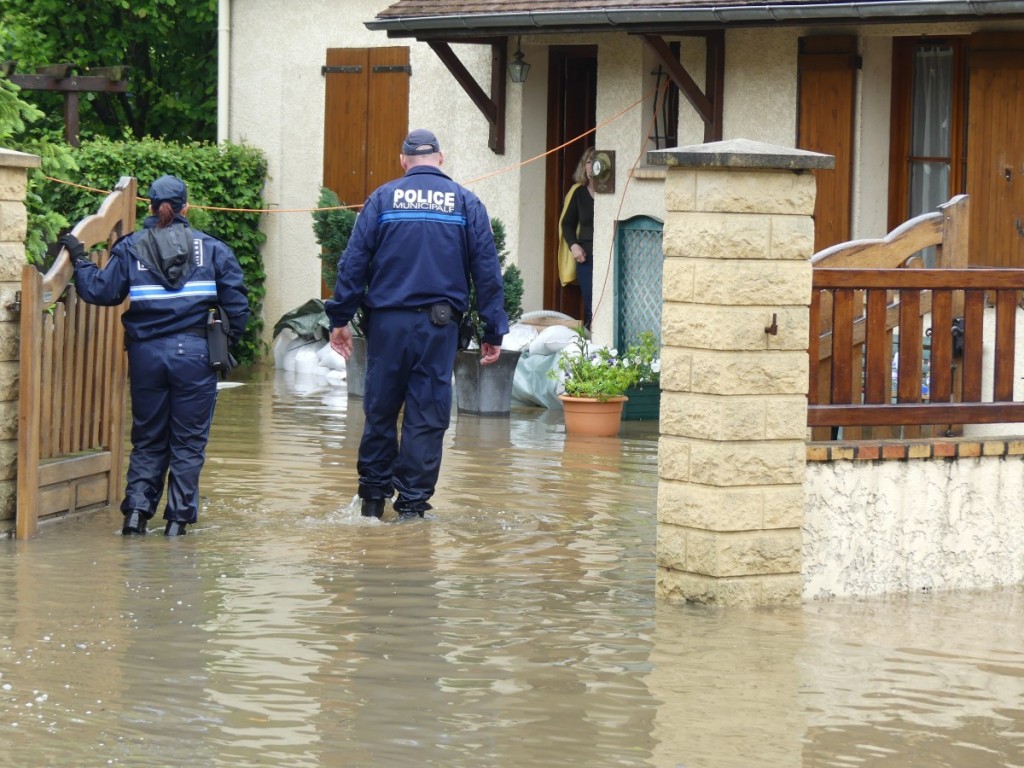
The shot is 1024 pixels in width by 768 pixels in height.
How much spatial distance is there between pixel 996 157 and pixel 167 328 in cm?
721

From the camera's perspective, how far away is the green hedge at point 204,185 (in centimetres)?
1766

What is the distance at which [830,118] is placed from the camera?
14594 mm

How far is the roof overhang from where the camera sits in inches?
513

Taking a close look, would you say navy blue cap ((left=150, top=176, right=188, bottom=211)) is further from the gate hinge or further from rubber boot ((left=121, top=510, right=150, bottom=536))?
the gate hinge

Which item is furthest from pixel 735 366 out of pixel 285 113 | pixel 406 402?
pixel 285 113

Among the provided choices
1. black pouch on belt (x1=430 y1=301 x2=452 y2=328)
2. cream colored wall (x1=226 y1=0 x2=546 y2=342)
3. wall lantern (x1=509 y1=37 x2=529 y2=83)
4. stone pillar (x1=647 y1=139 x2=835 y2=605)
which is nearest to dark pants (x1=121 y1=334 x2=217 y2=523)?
black pouch on belt (x1=430 y1=301 x2=452 y2=328)

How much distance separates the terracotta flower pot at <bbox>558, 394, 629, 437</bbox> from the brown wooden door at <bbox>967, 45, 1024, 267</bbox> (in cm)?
287

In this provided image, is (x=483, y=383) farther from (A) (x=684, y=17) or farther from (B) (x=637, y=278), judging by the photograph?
(A) (x=684, y=17)

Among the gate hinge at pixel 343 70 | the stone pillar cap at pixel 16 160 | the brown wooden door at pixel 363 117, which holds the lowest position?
the stone pillar cap at pixel 16 160

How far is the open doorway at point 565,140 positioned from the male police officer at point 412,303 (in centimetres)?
828

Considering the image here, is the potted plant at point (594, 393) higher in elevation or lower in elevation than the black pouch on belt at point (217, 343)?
lower

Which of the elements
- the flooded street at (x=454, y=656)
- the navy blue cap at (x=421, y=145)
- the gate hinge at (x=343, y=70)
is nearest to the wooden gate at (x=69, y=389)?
the flooded street at (x=454, y=656)

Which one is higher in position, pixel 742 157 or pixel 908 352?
pixel 742 157

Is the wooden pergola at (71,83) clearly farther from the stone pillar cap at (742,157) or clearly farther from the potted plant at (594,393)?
the stone pillar cap at (742,157)
